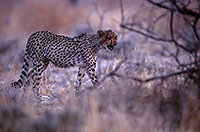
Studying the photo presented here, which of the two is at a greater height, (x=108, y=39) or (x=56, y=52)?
(x=108, y=39)

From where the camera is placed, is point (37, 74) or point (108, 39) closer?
point (108, 39)

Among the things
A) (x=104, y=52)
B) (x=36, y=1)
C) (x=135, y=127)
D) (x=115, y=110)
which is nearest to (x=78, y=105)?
(x=115, y=110)

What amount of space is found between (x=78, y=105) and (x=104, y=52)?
4.96 metres

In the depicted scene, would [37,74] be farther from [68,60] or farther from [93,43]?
[93,43]

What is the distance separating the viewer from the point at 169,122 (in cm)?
459

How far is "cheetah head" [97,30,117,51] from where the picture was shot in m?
6.91

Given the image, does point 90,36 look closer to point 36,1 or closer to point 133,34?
point 133,34

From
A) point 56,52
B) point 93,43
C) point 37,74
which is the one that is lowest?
point 37,74

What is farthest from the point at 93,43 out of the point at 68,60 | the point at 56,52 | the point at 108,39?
the point at 56,52

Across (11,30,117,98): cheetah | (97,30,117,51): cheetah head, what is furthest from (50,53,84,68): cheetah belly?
(97,30,117,51): cheetah head

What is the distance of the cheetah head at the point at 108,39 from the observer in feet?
22.7

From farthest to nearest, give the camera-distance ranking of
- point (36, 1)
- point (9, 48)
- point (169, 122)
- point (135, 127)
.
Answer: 1. point (36, 1)
2. point (9, 48)
3. point (169, 122)
4. point (135, 127)

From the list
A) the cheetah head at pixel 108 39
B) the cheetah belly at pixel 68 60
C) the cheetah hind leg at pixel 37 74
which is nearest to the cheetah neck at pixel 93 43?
the cheetah head at pixel 108 39

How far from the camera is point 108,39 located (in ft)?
22.9
